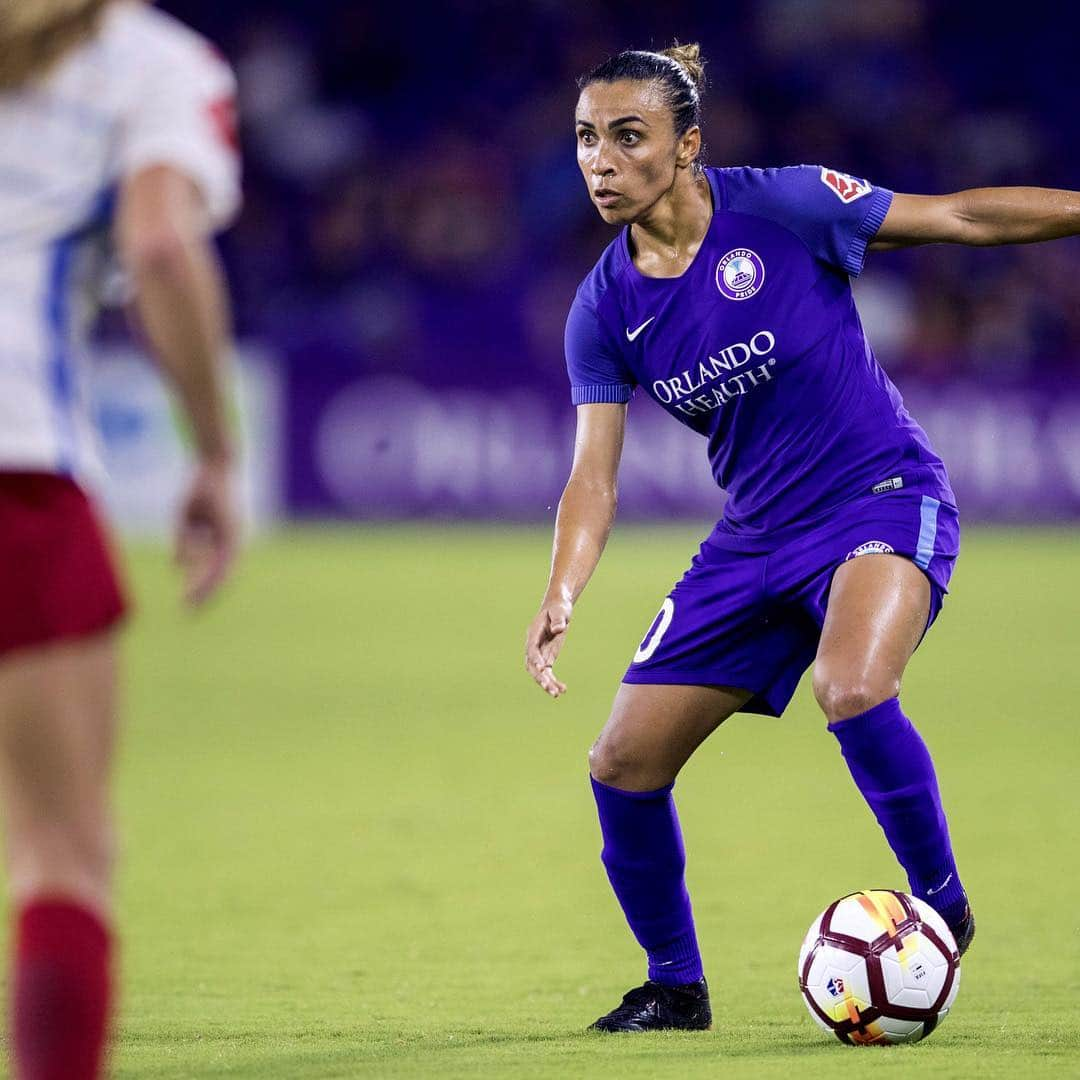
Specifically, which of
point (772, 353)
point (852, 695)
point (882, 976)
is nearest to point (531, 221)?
point (772, 353)

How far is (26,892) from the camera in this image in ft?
8.14

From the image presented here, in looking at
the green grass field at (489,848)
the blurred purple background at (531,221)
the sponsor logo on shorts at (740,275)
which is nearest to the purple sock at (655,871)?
the green grass field at (489,848)

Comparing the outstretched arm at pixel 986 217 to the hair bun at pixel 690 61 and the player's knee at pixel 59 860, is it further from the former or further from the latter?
the player's knee at pixel 59 860

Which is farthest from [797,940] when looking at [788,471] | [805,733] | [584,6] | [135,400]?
[584,6]

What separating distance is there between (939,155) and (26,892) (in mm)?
19641

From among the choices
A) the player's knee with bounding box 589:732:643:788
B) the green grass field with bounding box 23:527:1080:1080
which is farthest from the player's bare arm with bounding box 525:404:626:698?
the green grass field with bounding box 23:527:1080:1080

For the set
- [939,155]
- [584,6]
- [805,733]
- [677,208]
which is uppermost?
[584,6]

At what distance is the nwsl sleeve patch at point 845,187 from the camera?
4.49 meters

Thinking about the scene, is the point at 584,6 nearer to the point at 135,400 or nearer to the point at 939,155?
the point at 939,155

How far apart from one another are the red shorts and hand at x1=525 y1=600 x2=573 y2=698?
1766 mm

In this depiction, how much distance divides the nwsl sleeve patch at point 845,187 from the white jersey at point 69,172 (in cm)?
225

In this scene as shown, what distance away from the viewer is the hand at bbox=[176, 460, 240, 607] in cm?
251

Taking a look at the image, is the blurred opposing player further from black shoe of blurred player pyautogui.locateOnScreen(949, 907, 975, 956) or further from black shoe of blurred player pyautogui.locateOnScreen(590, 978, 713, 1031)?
black shoe of blurred player pyautogui.locateOnScreen(949, 907, 975, 956)

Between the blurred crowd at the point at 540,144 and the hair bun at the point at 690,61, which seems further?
the blurred crowd at the point at 540,144
